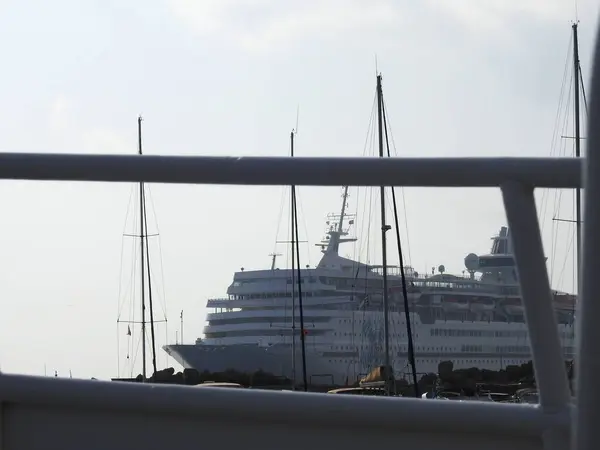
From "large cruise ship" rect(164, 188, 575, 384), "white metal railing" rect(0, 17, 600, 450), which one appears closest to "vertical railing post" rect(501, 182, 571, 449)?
"white metal railing" rect(0, 17, 600, 450)

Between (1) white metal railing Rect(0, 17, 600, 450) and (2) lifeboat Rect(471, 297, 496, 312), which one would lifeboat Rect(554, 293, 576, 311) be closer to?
(1) white metal railing Rect(0, 17, 600, 450)

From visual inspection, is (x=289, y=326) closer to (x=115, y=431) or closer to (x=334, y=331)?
(x=334, y=331)

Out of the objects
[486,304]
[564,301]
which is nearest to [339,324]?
[486,304]

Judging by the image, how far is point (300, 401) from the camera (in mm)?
1708

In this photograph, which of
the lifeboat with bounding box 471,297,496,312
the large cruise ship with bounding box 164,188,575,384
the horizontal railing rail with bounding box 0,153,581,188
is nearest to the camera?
the horizontal railing rail with bounding box 0,153,581,188

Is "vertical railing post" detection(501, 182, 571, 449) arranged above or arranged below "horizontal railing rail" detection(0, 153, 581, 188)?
below

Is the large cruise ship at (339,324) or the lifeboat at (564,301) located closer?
the lifeboat at (564,301)

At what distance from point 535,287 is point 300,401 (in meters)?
0.45

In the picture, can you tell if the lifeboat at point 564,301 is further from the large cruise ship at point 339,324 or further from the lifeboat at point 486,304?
the large cruise ship at point 339,324

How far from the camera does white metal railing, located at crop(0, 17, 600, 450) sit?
1.52 m

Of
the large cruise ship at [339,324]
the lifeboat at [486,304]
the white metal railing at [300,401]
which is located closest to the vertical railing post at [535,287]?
the white metal railing at [300,401]

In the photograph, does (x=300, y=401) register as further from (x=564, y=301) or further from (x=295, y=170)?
(x=564, y=301)

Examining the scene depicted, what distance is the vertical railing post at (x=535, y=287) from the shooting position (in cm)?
151

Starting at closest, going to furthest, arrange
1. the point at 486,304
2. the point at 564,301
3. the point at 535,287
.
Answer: the point at 535,287 < the point at 564,301 < the point at 486,304
